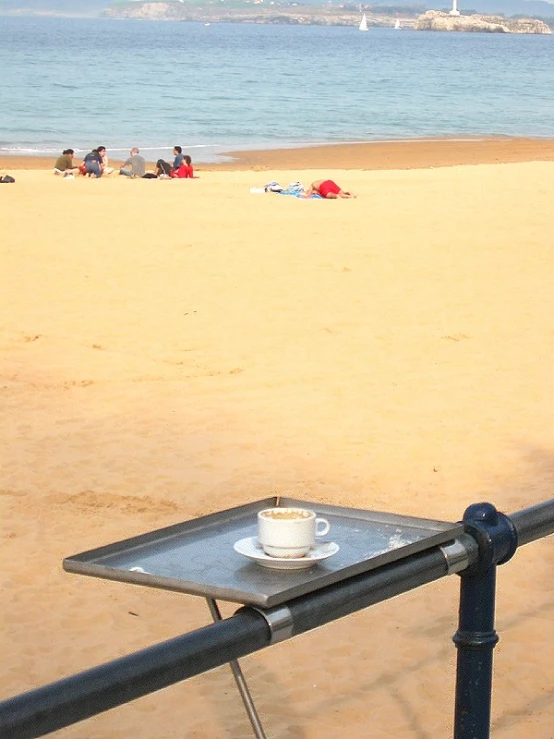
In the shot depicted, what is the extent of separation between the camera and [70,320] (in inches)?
425

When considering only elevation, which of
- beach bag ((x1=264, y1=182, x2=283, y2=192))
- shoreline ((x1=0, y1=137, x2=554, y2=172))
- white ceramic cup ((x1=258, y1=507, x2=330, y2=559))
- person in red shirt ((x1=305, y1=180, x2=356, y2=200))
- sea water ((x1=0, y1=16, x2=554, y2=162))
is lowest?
sea water ((x1=0, y1=16, x2=554, y2=162))

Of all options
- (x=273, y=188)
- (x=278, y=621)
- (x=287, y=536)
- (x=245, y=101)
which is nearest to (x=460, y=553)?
(x=287, y=536)

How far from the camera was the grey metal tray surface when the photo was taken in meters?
1.83

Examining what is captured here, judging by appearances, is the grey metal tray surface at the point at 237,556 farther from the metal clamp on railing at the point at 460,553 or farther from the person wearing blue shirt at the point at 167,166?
the person wearing blue shirt at the point at 167,166

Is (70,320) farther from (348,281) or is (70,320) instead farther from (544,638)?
(544,638)

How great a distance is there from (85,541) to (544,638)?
217cm

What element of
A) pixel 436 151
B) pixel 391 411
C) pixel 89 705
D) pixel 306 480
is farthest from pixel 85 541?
pixel 436 151

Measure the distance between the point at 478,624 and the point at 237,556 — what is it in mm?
408

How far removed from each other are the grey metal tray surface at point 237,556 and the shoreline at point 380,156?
26896mm

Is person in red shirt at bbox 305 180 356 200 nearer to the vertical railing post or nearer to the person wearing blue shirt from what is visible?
the person wearing blue shirt

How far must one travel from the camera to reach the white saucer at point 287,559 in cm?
190

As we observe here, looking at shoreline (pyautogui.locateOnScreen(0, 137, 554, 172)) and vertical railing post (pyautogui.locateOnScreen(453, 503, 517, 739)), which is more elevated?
vertical railing post (pyautogui.locateOnScreen(453, 503, 517, 739))

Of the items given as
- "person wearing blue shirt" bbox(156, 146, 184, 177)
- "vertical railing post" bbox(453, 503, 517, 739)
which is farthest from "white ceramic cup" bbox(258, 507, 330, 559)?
"person wearing blue shirt" bbox(156, 146, 184, 177)

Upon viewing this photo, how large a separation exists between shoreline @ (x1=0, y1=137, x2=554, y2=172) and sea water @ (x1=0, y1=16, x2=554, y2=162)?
166 centimetres
